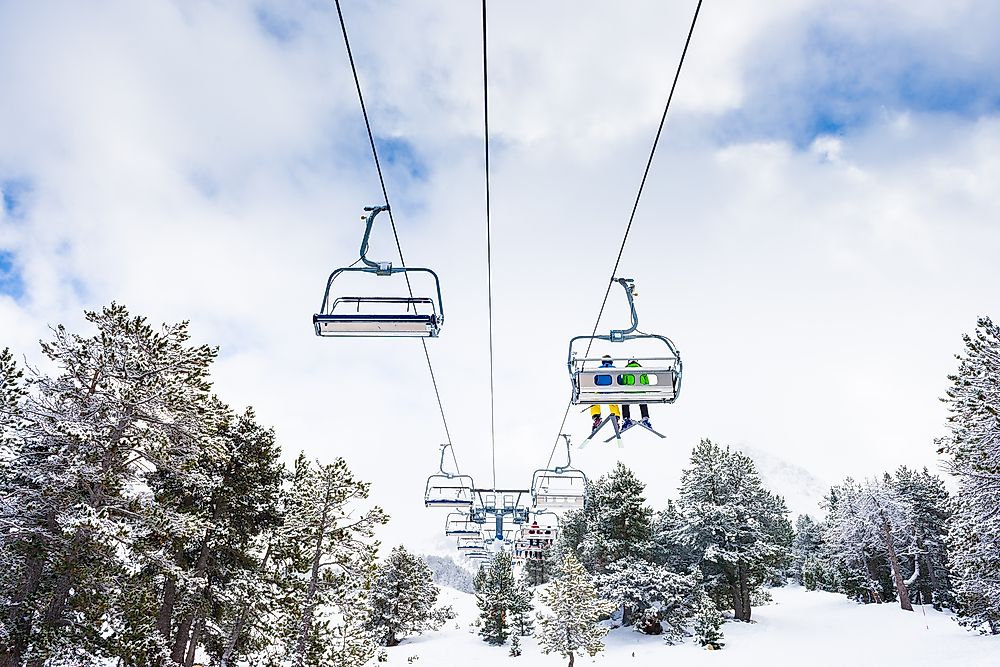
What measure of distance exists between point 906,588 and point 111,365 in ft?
165

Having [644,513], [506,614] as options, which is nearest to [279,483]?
[644,513]

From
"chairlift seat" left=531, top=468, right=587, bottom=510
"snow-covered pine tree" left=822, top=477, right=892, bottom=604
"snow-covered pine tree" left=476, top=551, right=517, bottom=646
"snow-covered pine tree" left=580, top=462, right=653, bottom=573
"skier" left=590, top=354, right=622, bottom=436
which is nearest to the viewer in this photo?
"skier" left=590, top=354, right=622, bottom=436

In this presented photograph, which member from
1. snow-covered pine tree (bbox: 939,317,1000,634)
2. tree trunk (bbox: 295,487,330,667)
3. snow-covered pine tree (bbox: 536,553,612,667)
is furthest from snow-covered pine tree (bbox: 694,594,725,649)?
tree trunk (bbox: 295,487,330,667)

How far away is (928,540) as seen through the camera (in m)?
42.0

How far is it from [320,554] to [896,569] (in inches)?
1566

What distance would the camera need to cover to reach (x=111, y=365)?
15844 mm

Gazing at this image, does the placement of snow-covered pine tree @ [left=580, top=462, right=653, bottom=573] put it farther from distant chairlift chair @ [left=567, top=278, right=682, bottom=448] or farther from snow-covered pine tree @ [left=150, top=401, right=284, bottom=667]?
distant chairlift chair @ [left=567, top=278, right=682, bottom=448]

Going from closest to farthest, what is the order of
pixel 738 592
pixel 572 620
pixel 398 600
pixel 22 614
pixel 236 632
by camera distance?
pixel 22 614
pixel 236 632
pixel 572 620
pixel 738 592
pixel 398 600

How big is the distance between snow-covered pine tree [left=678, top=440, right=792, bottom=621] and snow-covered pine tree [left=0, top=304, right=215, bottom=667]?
33948 mm

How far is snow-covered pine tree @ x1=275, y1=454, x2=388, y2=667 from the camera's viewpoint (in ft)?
65.9


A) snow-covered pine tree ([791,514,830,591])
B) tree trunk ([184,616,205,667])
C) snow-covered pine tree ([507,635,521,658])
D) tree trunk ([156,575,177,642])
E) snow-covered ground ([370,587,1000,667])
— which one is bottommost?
snow-covered pine tree ([507,635,521,658])

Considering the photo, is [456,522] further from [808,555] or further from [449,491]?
[808,555]

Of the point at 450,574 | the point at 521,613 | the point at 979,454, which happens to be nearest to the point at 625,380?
the point at 979,454

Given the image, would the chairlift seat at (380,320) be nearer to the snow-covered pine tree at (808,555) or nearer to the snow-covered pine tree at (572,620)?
the snow-covered pine tree at (572,620)
